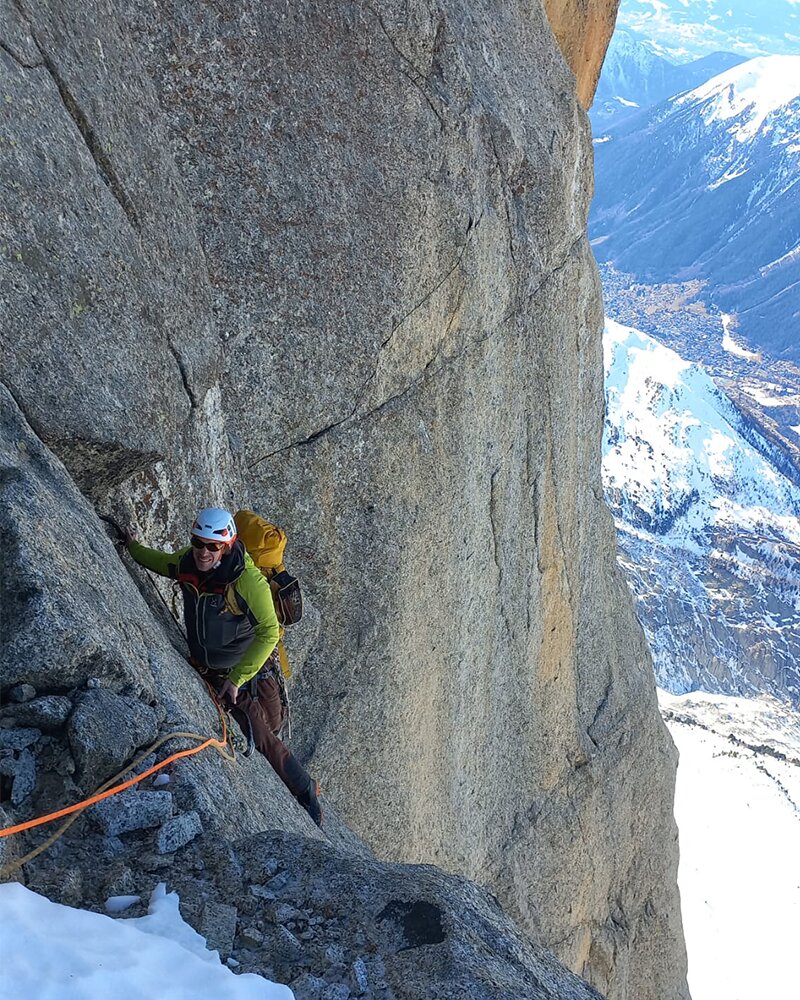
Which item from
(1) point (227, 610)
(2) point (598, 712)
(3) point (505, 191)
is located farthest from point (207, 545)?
(2) point (598, 712)

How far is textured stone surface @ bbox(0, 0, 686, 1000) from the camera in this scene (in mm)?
9039

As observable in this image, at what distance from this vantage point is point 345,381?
543 inches

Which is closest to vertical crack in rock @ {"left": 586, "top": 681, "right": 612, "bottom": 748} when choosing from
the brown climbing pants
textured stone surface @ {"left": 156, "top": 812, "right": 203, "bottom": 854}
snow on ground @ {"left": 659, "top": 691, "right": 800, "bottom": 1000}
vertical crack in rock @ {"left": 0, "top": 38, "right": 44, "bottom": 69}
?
the brown climbing pants

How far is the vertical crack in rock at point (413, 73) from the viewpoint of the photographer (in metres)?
14.4

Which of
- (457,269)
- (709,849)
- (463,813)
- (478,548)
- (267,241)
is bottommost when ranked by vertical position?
(709,849)

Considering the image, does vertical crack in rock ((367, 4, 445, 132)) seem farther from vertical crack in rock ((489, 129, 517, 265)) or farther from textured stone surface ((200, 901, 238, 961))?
textured stone surface ((200, 901, 238, 961))

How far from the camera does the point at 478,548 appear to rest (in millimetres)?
18016

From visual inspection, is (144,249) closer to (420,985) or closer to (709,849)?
(420,985)

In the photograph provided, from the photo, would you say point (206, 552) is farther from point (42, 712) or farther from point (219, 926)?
point (219, 926)

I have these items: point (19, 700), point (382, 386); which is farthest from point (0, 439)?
point (382, 386)

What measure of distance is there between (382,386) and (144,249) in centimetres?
466

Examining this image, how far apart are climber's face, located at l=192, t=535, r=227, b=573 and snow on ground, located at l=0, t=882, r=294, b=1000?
343 centimetres

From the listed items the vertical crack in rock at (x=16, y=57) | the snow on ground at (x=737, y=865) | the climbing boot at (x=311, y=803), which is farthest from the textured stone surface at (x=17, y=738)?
the snow on ground at (x=737, y=865)

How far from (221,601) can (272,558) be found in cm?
91
